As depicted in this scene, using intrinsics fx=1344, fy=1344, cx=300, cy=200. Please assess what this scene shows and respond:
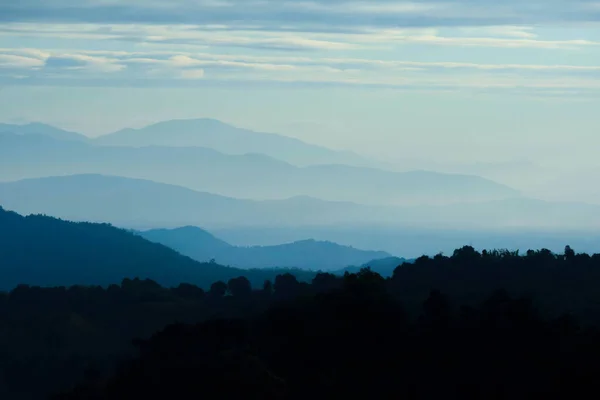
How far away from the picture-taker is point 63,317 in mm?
114625

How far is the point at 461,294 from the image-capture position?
306 ft

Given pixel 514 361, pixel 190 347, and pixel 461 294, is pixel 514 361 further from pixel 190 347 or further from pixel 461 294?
pixel 461 294

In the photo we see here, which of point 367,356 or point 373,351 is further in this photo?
point 373,351

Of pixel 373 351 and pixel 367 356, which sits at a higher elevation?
pixel 373 351

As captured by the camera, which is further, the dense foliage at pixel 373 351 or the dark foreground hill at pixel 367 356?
the dense foliage at pixel 373 351

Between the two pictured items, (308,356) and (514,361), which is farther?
(308,356)

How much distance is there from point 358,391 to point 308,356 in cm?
662

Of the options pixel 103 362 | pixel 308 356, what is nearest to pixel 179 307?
pixel 103 362

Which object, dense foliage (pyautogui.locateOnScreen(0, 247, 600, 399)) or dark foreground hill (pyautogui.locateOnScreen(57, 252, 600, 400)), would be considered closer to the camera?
dark foreground hill (pyautogui.locateOnScreen(57, 252, 600, 400))

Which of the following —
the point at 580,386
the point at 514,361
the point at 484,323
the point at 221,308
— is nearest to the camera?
the point at 580,386

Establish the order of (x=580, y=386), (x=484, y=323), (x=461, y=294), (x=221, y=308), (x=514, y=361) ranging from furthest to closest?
(x=221, y=308) → (x=461, y=294) → (x=484, y=323) → (x=514, y=361) → (x=580, y=386)

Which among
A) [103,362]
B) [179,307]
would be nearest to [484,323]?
[103,362]

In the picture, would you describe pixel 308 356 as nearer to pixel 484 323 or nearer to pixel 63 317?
pixel 484 323

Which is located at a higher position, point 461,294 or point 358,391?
point 461,294
